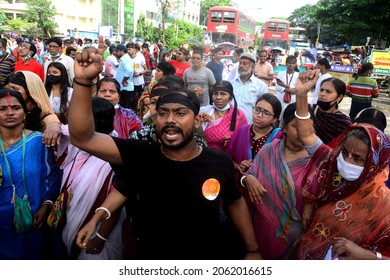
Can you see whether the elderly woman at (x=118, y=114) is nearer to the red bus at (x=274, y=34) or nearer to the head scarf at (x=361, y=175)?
the head scarf at (x=361, y=175)

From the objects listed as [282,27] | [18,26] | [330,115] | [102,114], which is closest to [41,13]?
[18,26]

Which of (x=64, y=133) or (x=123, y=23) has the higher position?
(x=123, y=23)

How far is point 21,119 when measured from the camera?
2.04 meters

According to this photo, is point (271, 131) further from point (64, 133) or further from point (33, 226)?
point (33, 226)

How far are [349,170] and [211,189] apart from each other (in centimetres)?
68

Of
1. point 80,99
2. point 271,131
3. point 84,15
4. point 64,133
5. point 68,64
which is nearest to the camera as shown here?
point 80,99

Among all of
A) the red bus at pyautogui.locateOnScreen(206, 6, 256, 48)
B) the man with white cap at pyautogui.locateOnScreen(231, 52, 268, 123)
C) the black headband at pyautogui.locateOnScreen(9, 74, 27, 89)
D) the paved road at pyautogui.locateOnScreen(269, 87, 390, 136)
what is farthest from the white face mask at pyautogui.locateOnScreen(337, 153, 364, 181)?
the red bus at pyautogui.locateOnScreen(206, 6, 256, 48)

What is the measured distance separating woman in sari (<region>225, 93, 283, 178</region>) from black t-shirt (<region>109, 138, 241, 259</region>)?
1034 mm

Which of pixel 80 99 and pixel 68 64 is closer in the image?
pixel 80 99

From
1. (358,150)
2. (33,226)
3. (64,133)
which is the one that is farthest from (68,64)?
(358,150)

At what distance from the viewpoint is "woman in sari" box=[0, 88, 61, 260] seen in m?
1.97

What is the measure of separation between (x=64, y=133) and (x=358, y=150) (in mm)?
1725

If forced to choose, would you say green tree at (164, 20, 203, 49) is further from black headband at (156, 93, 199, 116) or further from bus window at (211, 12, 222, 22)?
black headband at (156, 93, 199, 116)

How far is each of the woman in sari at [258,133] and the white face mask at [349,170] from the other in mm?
899
